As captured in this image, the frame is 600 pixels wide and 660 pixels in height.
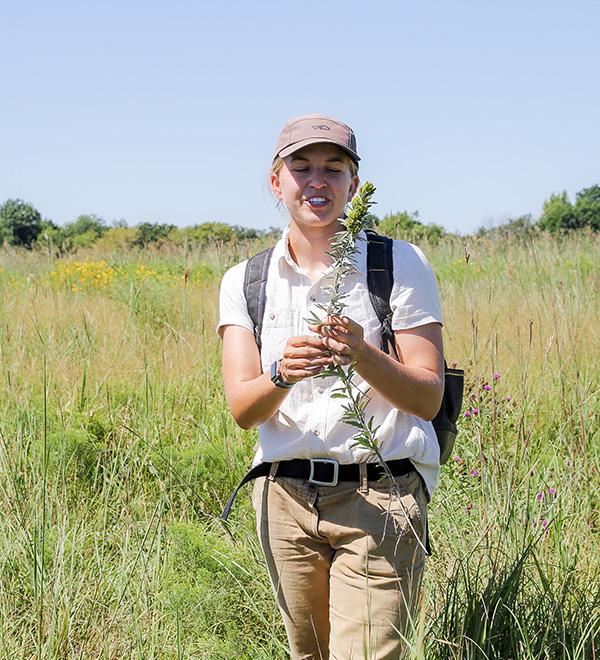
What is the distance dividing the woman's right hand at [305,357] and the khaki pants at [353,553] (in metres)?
0.36

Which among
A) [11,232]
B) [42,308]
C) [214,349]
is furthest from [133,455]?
[11,232]

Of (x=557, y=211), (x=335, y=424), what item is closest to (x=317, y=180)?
(x=335, y=424)

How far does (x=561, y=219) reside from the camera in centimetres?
4816

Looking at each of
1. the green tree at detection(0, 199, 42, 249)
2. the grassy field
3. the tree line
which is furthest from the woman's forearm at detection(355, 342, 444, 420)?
the green tree at detection(0, 199, 42, 249)

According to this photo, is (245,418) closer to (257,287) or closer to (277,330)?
(277,330)

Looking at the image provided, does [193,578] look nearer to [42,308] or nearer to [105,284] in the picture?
[42,308]

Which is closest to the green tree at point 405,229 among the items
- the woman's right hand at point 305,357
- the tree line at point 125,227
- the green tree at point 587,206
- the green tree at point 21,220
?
the tree line at point 125,227

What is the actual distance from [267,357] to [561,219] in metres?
48.6

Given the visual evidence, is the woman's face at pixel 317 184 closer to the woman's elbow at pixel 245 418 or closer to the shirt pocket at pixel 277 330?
the shirt pocket at pixel 277 330

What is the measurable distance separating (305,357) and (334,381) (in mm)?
258

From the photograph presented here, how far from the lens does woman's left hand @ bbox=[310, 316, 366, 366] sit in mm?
1786

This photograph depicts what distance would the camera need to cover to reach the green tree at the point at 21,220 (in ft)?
118

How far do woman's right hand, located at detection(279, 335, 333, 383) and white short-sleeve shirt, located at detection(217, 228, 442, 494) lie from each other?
219 mm

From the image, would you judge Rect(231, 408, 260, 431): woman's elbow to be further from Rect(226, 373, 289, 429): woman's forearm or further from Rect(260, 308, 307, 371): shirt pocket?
Rect(260, 308, 307, 371): shirt pocket
